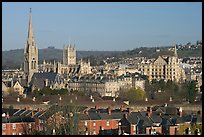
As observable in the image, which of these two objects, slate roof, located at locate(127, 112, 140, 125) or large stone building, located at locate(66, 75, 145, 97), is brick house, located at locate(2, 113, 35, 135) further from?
large stone building, located at locate(66, 75, 145, 97)

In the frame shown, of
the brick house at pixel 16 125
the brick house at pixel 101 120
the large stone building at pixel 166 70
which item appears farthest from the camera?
the large stone building at pixel 166 70

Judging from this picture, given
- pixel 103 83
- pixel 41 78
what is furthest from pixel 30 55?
pixel 103 83

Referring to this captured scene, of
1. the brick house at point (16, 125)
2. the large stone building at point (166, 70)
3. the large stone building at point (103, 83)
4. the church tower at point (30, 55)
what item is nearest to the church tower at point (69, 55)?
the large stone building at point (166, 70)

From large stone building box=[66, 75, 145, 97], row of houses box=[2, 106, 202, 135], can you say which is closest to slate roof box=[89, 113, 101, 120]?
row of houses box=[2, 106, 202, 135]

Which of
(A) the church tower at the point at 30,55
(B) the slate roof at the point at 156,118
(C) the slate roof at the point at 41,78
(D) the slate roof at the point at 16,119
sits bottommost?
(D) the slate roof at the point at 16,119

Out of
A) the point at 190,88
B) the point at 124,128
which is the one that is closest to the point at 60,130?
the point at 124,128

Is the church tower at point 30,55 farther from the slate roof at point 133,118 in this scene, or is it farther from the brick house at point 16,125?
the slate roof at point 133,118

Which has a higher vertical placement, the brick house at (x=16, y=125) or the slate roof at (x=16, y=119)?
the slate roof at (x=16, y=119)

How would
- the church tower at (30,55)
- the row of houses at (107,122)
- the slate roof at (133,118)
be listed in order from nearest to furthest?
1. the row of houses at (107,122)
2. the slate roof at (133,118)
3. the church tower at (30,55)

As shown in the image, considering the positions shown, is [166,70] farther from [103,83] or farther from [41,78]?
[41,78]

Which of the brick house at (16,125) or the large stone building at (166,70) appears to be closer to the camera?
the brick house at (16,125)
